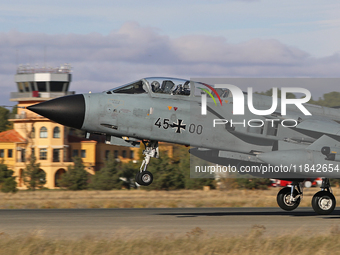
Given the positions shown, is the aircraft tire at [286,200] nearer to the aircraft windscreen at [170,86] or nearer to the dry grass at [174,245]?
the aircraft windscreen at [170,86]

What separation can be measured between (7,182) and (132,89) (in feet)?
160

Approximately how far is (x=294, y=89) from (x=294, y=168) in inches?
150

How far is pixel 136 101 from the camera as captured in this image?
15.5m

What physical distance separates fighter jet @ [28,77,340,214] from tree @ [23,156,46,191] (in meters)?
56.1

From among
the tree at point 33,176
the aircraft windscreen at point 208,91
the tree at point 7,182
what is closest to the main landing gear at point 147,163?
the aircraft windscreen at point 208,91

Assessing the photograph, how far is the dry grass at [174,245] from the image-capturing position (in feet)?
33.2

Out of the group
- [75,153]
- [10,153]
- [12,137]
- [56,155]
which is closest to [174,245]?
[56,155]

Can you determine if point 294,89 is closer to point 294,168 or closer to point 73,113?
point 294,168

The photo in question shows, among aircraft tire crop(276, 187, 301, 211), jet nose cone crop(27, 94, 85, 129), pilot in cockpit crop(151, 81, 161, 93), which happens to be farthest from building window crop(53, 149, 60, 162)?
jet nose cone crop(27, 94, 85, 129)

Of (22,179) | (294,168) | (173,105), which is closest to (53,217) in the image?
(173,105)

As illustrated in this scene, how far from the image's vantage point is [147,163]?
15547 mm

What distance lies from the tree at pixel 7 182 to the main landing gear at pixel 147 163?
43.0 m

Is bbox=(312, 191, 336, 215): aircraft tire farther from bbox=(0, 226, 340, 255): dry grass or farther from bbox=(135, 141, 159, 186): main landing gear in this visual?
bbox=(135, 141, 159, 186): main landing gear

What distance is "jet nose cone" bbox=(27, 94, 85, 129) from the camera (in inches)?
571
